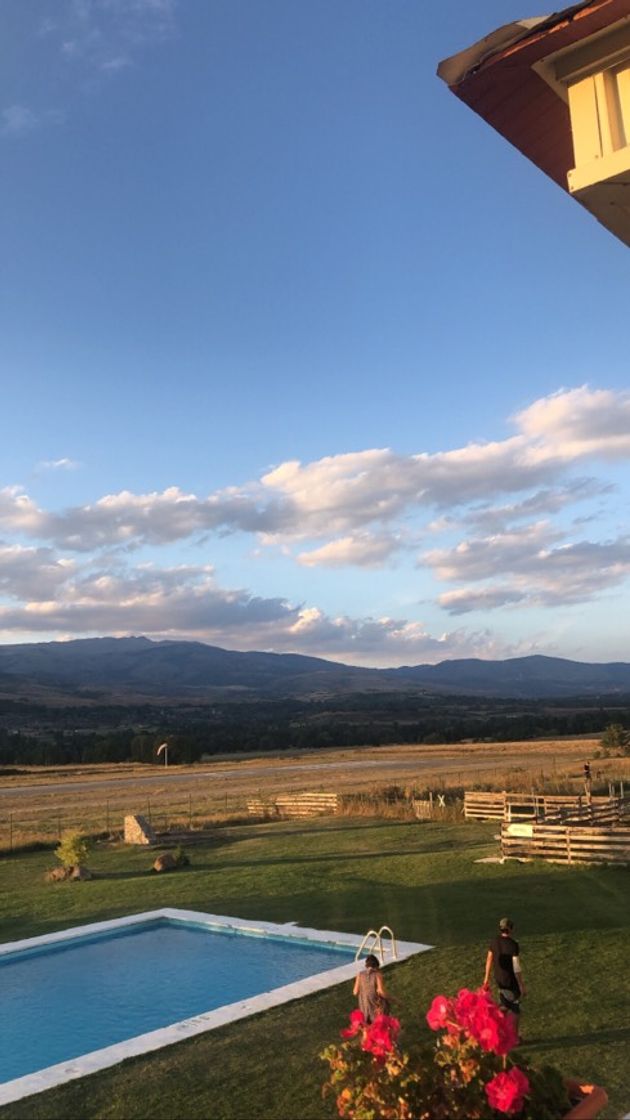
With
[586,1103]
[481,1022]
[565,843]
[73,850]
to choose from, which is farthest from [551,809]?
[481,1022]

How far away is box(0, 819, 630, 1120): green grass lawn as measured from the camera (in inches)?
376

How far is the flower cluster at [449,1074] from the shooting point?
5891 millimetres

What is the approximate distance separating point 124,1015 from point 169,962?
2.40m

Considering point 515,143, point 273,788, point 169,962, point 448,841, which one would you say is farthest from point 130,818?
point 515,143

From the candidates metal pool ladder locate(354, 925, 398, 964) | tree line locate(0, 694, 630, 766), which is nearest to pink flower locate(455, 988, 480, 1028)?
metal pool ladder locate(354, 925, 398, 964)

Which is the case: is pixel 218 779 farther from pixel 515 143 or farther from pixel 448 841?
pixel 515 143

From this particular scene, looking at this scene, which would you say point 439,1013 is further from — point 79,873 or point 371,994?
point 79,873

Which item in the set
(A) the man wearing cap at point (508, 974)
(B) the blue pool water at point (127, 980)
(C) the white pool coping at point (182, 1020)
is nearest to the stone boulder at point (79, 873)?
(C) the white pool coping at point (182, 1020)

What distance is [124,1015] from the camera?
14.5 metres

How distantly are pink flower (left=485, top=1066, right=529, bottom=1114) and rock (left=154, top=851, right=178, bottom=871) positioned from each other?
21.3 meters

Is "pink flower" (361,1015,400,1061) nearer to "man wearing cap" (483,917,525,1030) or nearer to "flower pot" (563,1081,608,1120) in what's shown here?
"flower pot" (563,1081,608,1120)

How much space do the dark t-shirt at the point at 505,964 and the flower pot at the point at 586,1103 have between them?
10.1ft

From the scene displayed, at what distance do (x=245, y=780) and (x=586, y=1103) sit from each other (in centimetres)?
5948

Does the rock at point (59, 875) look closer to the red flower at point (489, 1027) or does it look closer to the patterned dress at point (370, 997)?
the patterned dress at point (370, 997)
